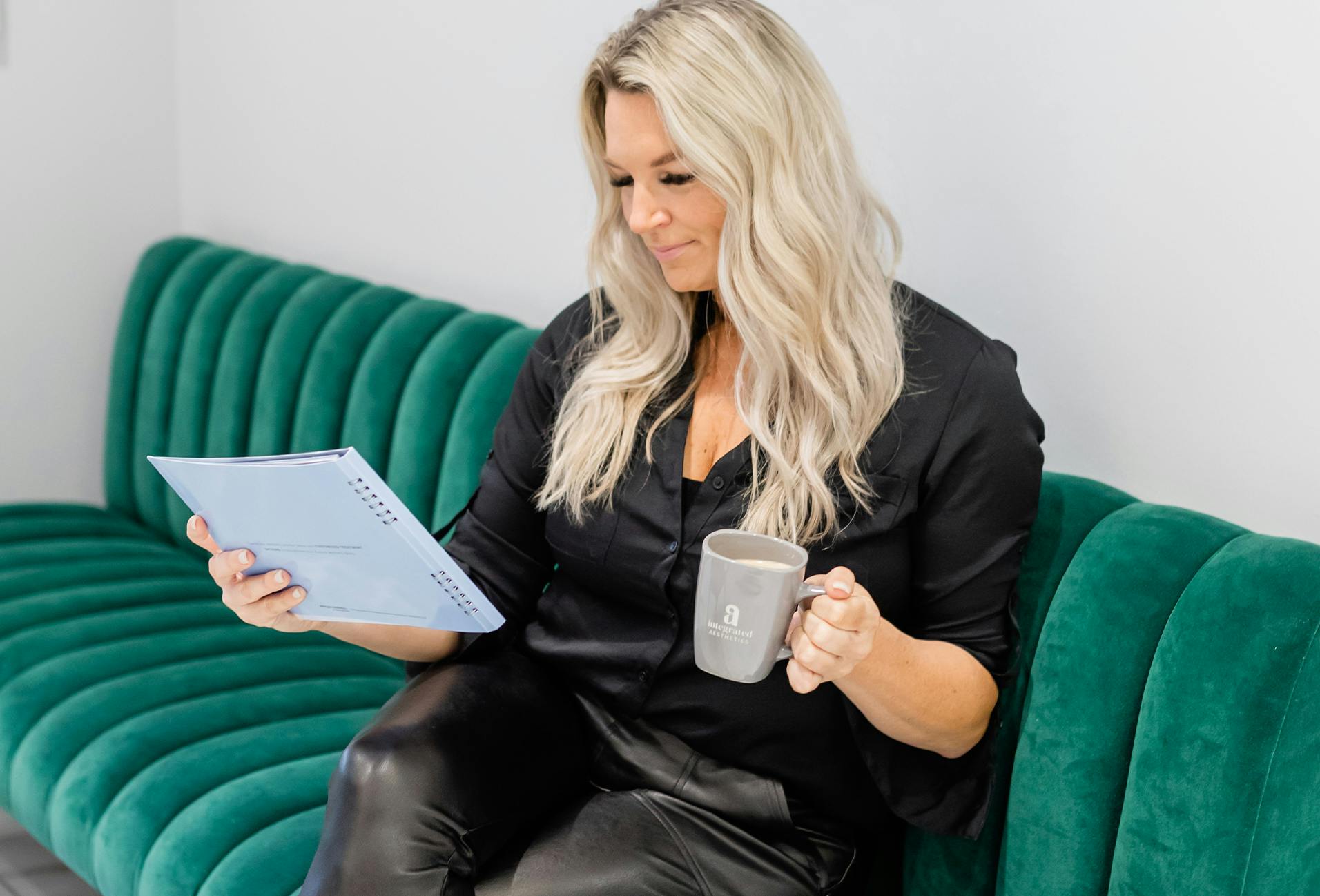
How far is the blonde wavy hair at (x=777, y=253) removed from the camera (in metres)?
1.33

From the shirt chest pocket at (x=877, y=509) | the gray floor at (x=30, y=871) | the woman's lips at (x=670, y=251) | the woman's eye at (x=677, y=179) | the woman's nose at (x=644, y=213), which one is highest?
the woman's eye at (x=677, y=179)

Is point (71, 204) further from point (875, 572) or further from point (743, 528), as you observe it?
point (875, 572)

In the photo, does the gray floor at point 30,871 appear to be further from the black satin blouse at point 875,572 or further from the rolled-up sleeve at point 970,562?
the rolled-up sleeve at point 970,562

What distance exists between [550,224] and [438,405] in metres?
0.39

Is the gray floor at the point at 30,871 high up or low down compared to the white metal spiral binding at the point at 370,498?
down

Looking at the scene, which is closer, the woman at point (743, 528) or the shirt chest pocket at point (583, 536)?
the woman at point (743, 528)

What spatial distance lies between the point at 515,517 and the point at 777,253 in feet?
1.49

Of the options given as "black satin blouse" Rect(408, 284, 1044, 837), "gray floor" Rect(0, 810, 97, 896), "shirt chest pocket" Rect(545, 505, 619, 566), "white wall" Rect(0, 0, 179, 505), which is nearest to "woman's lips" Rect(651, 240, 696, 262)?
"black satin blouse" Rect(408, 284, 1044, 837)

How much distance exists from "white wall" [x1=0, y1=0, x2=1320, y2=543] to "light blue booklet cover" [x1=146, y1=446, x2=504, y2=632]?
754mm

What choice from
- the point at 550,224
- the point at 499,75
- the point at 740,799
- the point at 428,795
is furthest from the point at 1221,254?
the point at 499,75

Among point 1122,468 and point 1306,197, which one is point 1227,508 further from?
point 1306,197

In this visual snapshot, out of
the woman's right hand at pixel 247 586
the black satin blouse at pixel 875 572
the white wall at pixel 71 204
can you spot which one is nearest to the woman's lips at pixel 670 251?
the black satin blouse at pixel 875 572

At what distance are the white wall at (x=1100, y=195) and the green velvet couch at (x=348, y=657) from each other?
0.38 feet

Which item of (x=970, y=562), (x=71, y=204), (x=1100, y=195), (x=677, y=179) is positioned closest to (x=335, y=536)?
(x=677, y=179)
